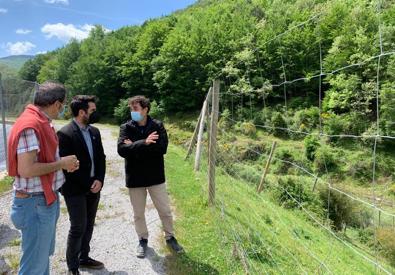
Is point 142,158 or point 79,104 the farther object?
point 142,158

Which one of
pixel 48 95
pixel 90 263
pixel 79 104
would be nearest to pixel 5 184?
pixel 90 263

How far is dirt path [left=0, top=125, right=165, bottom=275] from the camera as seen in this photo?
14.2 feet

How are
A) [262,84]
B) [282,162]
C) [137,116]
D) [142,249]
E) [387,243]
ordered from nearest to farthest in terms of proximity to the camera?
[137,116] < [142,249] < [262,84] < [387,243] < [282,162]

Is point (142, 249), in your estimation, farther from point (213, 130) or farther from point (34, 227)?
point (213, 130)

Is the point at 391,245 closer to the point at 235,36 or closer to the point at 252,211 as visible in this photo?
the point at 252,211

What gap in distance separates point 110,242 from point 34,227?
2407 mm

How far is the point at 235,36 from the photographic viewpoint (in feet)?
128

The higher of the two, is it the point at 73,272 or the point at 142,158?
the point at 142,158

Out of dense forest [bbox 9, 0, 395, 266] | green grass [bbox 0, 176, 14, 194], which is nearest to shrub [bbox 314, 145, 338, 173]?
dense forest [bbox 9, 0, 395, 266]

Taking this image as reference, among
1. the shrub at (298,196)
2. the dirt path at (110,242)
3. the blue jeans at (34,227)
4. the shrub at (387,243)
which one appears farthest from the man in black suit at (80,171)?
the shrub at (387,243)

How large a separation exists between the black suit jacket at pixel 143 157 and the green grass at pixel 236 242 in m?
1.04

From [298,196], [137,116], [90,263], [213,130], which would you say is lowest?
[298,196]

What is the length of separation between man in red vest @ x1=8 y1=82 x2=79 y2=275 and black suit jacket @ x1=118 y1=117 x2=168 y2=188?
1.39m

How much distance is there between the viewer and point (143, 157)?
436 centimetres
